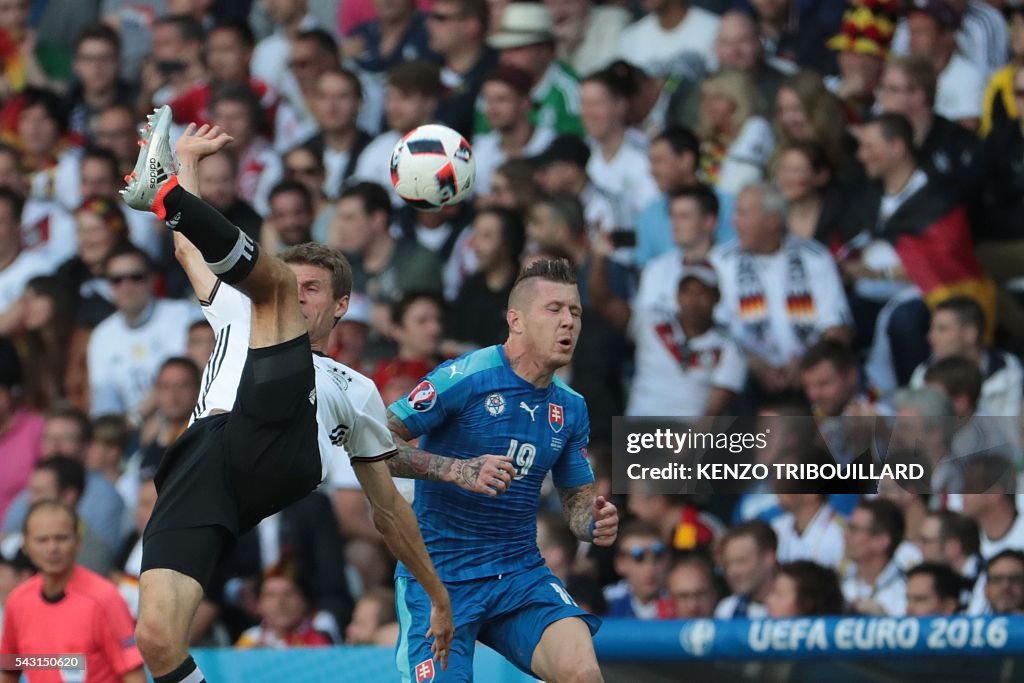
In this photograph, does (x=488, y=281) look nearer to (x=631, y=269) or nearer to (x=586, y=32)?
(x=631, y=269)

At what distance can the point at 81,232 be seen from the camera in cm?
1280

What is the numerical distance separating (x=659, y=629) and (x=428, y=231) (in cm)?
382

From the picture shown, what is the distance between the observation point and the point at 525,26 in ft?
41.0

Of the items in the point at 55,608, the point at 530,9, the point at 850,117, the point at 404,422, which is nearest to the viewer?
the point at 404,422

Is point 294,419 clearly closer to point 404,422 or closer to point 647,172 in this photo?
point 404,422

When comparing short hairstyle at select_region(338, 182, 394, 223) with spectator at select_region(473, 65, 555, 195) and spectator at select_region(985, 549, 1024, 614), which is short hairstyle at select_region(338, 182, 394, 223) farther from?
spectator at select_region(985, 549, 1024, 614)

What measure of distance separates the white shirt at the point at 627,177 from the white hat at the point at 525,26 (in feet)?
3.41

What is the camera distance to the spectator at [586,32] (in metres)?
12.7

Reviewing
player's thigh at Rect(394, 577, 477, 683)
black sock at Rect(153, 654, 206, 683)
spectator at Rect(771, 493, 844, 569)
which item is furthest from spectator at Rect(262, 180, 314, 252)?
black sock at Rect(153, 654, 206, 683)

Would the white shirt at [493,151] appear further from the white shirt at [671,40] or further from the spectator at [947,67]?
the spectator at [947,67]

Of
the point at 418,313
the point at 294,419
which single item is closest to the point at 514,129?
the point at 418,313

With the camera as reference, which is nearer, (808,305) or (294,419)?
(294,419)

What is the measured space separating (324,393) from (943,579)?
4032 mm

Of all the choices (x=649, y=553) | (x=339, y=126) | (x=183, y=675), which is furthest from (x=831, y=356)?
(x=183, y=675)
